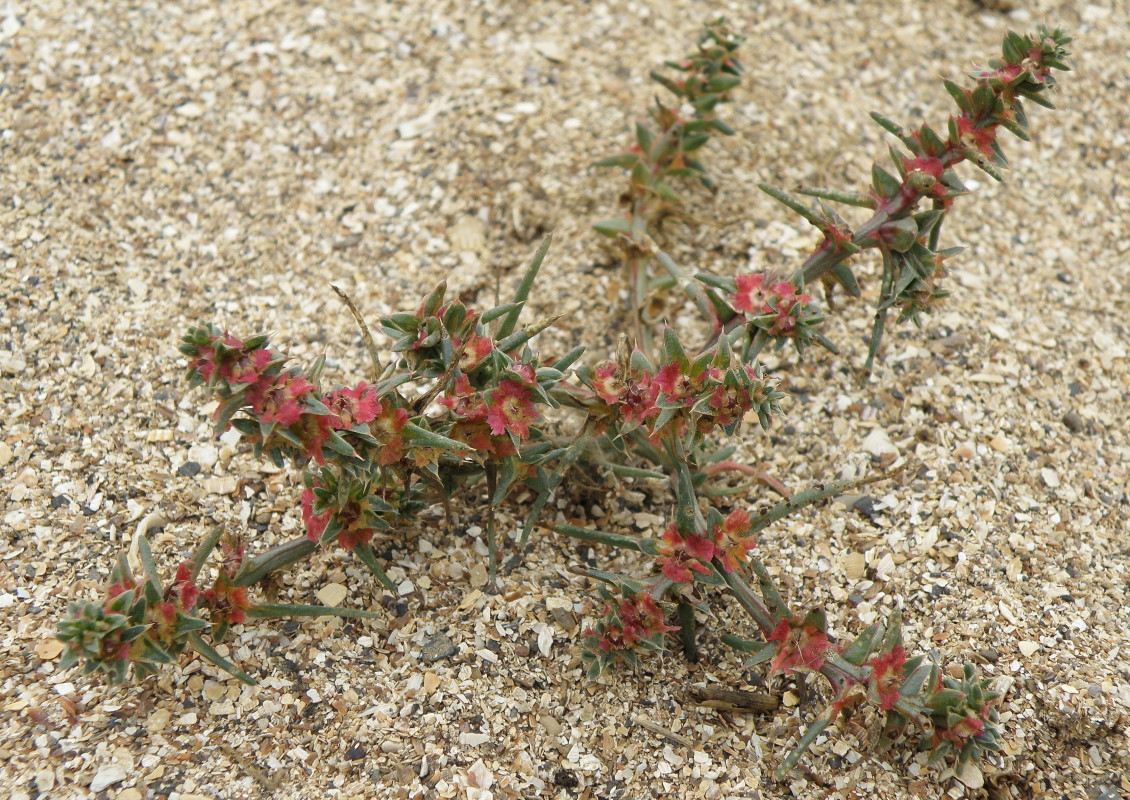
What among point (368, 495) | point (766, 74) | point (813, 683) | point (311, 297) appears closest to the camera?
point (368, 495)

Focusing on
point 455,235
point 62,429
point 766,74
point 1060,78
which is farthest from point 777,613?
point 1060,78

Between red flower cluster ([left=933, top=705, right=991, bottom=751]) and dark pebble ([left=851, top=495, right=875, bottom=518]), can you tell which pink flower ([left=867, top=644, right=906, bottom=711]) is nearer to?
red flower cluster ([left=933, top=705, right=991, bottom=751])

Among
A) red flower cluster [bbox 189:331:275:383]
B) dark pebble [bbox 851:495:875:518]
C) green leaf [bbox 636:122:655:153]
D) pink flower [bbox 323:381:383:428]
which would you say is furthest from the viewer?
green leaf [bbox 636:122:655:153]

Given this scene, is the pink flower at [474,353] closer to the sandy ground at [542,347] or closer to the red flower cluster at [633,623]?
the sandy ground at [542,347]

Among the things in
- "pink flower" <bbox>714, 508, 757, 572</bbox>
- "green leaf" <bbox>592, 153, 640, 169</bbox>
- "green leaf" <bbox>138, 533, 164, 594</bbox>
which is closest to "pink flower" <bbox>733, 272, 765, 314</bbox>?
"pink flower" <bbox>714, 508, 757, 572</bbox>

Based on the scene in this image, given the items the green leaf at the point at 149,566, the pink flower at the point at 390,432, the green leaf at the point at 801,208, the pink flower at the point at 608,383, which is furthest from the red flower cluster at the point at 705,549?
the green leaf at the point at 149,566

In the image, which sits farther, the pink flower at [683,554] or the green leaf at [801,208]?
the green leaf at [801,208]

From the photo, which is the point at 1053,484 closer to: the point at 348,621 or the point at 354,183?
the point at 348,621
